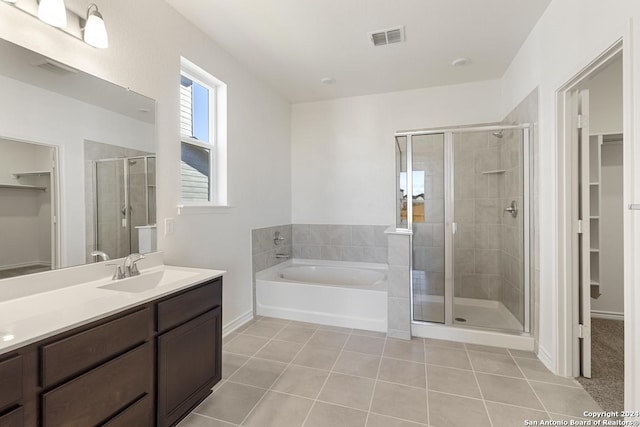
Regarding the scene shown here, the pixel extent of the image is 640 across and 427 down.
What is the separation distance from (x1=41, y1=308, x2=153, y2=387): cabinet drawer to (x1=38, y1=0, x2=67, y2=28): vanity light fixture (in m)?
1.48

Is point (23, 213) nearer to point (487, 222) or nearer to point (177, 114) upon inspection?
point (177, 114)

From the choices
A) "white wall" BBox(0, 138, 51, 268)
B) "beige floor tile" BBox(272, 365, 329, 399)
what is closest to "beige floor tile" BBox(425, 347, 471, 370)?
"beige floor tile" BBox(272, 365, 329, 399)

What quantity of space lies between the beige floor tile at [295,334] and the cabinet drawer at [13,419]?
1.93 metres

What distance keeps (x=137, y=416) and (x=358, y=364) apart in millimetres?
1481

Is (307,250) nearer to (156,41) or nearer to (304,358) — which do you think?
(304,358)

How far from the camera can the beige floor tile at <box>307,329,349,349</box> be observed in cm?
259

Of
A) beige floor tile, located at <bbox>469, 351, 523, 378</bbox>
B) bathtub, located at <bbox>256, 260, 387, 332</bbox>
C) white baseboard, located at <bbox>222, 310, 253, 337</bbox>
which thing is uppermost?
bathtub, located at <bbox>256, 260, 387, 332</bbox>

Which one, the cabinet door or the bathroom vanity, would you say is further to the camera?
the cabinet door

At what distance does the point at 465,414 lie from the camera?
5.60 feet

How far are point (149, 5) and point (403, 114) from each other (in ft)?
9.28

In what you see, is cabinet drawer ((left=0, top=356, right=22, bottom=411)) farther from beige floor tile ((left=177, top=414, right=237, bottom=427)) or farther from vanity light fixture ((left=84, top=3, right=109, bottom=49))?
vanity light fixture ((left=84, top=3, right=109, bottom=49))

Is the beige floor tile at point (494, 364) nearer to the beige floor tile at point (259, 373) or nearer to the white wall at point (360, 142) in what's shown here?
the beige floor tile at point (259, 373)

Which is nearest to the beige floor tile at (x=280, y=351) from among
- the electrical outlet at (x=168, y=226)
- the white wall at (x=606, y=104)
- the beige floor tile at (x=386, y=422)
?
the beige floor tile at (x=386, y=422)

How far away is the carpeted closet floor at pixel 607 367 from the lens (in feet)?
5.83
